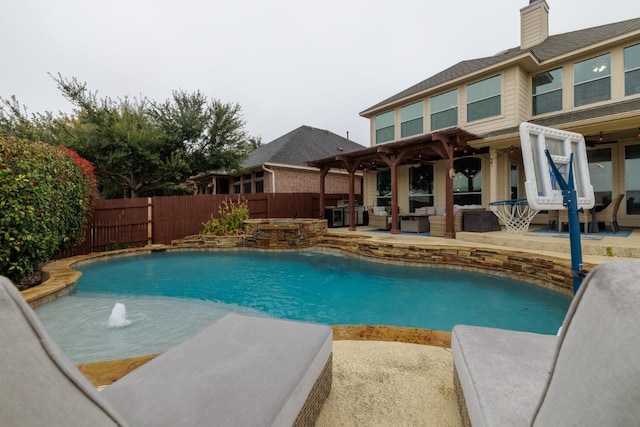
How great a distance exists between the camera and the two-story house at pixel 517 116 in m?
7.52

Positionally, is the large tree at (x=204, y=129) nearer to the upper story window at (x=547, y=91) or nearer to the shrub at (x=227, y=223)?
the shrub at (x=227, y=223)

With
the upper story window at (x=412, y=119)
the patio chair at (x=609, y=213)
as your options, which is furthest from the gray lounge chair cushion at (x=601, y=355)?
the upper story window at (x=412, y=119)

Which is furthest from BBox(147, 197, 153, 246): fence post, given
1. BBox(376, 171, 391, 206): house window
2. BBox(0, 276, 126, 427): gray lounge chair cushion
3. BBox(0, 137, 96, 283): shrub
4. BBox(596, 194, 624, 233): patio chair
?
BBox(596, 194, 624, 233): patio chair

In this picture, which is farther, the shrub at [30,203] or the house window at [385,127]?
the house window at [385,127]

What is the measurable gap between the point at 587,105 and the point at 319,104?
27853mm

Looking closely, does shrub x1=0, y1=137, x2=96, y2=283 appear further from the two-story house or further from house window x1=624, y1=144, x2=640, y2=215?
house window x1=624, y1=144, x2=640, y2=215

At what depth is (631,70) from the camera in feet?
24.4

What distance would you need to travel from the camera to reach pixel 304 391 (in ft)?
4.32

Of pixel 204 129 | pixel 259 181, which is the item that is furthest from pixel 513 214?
pixel 204 129

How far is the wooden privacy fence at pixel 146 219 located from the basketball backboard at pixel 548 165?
9919 millimetres

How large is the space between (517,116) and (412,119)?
3.61 metres

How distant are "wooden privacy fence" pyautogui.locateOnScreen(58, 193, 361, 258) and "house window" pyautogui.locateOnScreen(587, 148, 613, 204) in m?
11.5

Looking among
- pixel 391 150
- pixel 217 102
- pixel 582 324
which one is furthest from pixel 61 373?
pixel 217 102

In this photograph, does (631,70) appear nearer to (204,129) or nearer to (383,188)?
(383,188)
